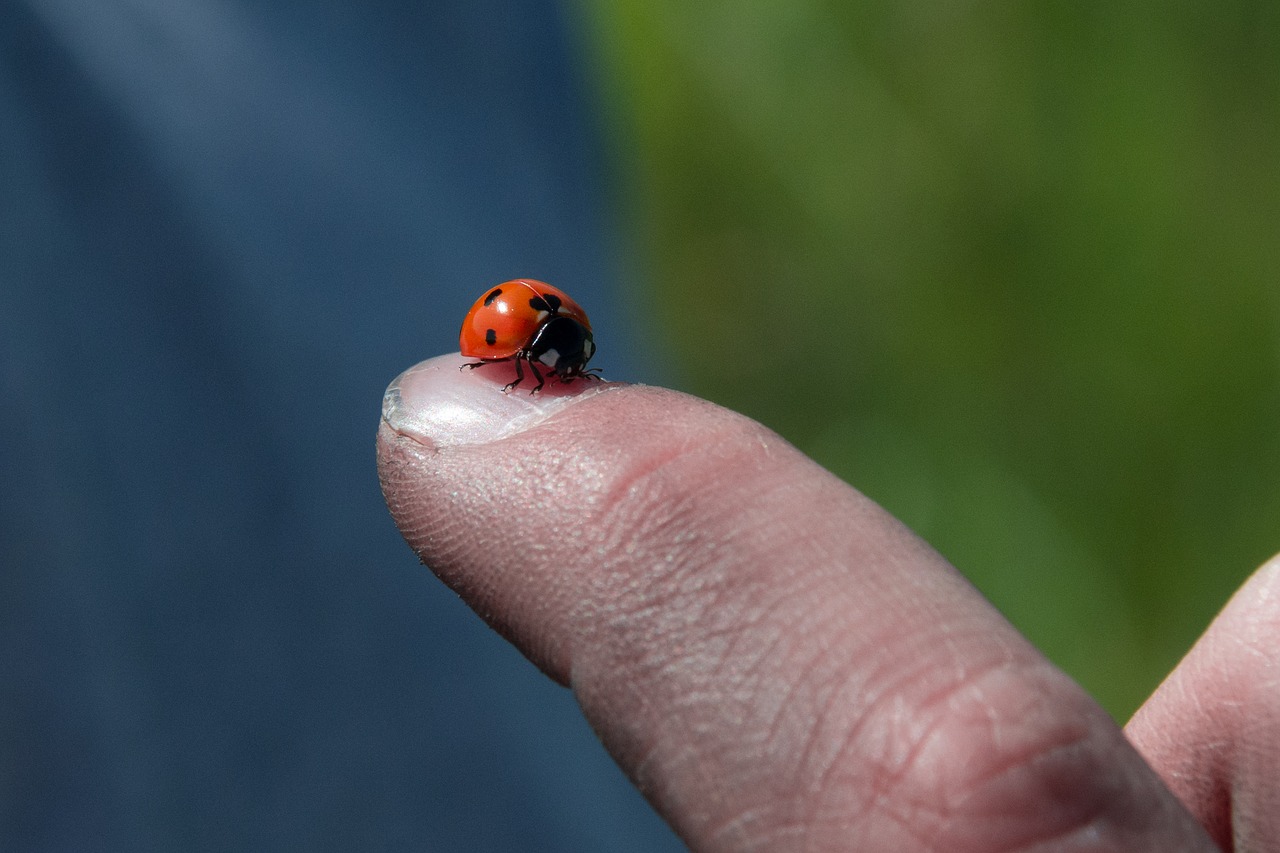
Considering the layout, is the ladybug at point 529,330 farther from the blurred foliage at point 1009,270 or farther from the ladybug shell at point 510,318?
the blurred foliage at point 1009,270

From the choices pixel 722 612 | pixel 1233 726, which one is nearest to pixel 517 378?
pixel 722 612

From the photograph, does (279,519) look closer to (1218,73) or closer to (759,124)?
(759,124)

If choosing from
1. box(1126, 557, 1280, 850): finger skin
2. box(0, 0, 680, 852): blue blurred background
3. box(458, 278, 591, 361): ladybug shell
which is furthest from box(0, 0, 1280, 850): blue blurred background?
box(1126, 557, 1280, 850): finger skin

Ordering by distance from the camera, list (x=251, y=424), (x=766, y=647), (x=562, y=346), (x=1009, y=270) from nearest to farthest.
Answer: (x=766, y=647) → (x=562, y=346) → (x=251, y=424) → (x=1009, y=270)

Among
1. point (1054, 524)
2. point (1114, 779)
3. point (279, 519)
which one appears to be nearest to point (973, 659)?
point (1114, 779)

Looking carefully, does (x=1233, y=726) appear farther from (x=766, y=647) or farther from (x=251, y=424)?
(x=251, y=424)

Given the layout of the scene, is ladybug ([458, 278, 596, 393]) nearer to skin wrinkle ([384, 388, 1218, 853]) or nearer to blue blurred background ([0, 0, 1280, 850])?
skin wrinkle ([384, 388, 1218, 853])
